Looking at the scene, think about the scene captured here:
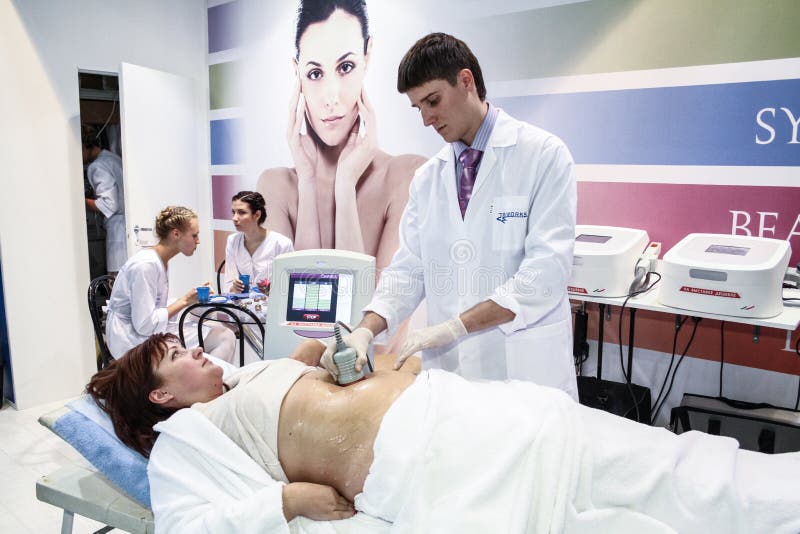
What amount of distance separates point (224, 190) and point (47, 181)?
3.57 ft

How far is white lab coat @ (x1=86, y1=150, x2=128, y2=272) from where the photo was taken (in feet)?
12.9

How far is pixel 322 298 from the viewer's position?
85.1 inches

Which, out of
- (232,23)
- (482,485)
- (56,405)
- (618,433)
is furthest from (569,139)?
(56,405)

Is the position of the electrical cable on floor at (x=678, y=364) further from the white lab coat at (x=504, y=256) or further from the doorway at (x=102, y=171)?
the doorway at (x=102, y=171)

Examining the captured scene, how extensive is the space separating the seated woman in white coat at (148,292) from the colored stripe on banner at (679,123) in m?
1.68

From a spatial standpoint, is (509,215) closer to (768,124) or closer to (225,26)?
(768,124)

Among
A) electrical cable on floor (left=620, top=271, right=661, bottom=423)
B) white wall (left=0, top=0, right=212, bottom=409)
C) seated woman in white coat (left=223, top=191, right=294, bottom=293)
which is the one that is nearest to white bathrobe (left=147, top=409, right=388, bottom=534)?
electrical cable on floor (left=620, top=271, right=661, bottom=423)

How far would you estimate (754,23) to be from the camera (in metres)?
2.01

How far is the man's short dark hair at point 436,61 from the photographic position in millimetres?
1504

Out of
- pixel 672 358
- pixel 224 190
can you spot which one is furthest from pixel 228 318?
pixel 672 358

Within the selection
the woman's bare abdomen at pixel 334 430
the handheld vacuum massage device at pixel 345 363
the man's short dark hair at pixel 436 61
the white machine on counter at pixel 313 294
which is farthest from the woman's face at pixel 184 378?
the man's short dark hair at pixel 436 61

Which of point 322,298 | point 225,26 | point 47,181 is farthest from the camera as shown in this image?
point 225,26

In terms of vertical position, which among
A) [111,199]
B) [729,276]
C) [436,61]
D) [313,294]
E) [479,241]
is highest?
[436,61]

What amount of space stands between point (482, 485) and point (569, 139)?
5.79ft
